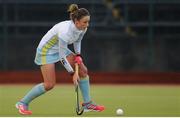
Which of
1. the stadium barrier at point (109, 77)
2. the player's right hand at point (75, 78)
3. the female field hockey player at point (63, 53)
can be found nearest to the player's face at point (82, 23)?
→ the female field hockey player at point (63, 53)

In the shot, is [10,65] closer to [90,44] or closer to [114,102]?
[90,44]

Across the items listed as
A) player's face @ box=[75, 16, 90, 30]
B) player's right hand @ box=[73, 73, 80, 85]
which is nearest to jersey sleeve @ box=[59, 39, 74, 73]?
player's right hand @ box=[73, 73, 80, 85]

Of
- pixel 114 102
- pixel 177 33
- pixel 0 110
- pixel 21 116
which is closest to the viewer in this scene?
pixel 21 116

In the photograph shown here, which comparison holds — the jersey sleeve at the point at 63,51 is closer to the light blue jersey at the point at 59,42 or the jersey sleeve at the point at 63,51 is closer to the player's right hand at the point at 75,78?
the light blue jersey at the point at 59,42

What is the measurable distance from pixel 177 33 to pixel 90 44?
245 centimetres

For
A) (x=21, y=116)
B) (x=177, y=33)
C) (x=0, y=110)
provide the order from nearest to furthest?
(x=21, y=116) → (x=0, y=110) → (x=177, y=33)

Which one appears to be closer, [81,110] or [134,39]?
[81,110]

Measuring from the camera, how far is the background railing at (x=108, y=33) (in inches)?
831

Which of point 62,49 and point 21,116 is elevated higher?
point 62,49

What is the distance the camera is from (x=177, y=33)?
21.2m

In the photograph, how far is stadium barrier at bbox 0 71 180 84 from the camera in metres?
21.0

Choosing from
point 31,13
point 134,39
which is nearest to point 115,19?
point 134,39

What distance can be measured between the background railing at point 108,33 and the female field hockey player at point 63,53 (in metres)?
10.4

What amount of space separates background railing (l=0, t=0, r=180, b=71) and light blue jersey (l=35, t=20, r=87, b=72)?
10.5 meters
